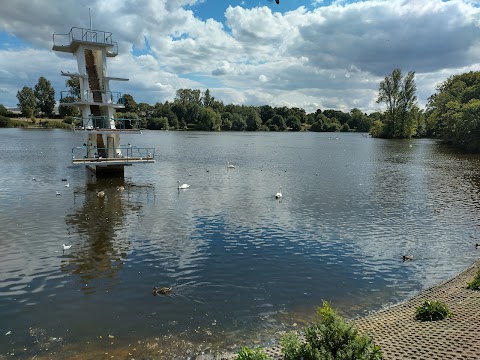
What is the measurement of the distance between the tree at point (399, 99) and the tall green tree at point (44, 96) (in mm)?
150341

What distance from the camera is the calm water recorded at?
12961 mm

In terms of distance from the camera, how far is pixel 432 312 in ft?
40.1

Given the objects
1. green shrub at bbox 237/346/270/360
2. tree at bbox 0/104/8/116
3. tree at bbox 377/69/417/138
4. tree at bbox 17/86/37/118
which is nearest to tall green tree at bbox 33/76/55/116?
tree at bbox 17/86/37/118

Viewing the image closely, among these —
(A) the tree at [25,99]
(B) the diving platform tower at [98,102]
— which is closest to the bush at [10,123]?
(A) the tree at [25,99]

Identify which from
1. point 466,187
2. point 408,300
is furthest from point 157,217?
point 466,187

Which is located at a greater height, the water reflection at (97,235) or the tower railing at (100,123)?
the tower railing at (100,123)

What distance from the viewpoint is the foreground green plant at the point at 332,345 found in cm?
791

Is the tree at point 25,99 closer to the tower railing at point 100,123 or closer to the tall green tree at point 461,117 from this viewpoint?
the tower railing at point 100,123

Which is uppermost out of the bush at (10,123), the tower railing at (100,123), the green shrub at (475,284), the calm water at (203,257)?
the bush at (10,123)

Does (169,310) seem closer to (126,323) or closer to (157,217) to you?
(126,323)

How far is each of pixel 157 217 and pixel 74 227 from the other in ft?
17.6

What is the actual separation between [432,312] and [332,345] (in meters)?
5.76

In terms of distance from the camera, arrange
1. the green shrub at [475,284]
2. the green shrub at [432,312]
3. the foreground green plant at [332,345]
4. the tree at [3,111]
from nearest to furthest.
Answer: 1. the foreground green plant at [332,345]
2. the green shrub at [432,312]
3. the green shrub at [475,284]
4. the tree at [3,111]

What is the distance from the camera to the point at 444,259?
66.1 ft
